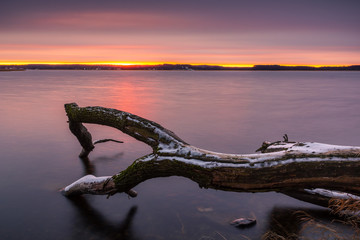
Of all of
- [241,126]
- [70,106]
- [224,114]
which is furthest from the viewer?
[224,114]

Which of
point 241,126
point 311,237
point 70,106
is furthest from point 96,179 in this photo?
point 241,126

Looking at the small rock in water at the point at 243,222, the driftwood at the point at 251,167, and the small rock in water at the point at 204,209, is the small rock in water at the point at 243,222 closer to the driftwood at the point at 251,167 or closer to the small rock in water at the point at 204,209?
the small rock in water at the point at 204,209

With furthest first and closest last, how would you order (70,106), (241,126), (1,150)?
1. (241,126)
2. (1,150)
3. (70,106)

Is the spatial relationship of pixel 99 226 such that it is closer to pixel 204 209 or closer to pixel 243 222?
pixel 204 209

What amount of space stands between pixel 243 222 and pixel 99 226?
9.41 feet

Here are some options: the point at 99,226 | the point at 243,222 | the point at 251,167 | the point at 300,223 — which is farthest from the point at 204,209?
the point at 251,167

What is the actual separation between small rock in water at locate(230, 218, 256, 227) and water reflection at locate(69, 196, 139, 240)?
1.97m

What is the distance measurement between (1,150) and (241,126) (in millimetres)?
11866

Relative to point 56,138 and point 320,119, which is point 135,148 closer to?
point 56,138

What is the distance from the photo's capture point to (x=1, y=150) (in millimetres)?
11219

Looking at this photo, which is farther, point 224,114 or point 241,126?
point 224,114

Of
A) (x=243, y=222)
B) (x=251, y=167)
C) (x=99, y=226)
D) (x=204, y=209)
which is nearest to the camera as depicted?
(x=251, y=167)

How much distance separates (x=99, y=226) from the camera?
247 inches

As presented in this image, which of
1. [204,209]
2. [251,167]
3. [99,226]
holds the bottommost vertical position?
[99,226]
